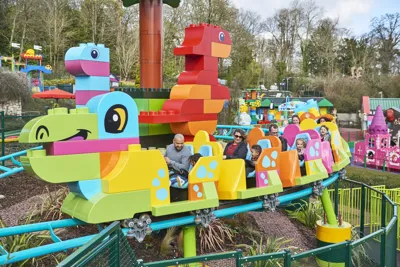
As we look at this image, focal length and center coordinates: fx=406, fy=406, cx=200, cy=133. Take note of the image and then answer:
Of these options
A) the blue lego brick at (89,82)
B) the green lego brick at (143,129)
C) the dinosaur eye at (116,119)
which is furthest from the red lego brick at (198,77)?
the dinosaur eye at (116,119)

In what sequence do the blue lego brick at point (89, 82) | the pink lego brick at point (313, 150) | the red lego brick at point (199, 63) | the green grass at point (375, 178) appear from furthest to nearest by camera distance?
the green grass at point (375, 178) → the red lego brick at point (199, 63) → the pink lego brick at point (313, 150) → the blue lego brick at point (89, 82)

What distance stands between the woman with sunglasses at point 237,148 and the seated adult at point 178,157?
0.92m

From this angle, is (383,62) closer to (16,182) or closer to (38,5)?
(38,5)

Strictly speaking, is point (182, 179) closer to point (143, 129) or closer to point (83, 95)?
point (83, 95)


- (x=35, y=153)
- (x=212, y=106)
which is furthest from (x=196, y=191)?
(x=212, y=106)

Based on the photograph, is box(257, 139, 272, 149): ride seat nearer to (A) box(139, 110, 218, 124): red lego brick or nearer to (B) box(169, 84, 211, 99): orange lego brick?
(A) box(139, 110, 218, 124): red lego brick

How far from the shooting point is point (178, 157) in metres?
5.21

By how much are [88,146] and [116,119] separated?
1.38 feet

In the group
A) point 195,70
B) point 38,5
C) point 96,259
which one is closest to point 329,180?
point 195,70

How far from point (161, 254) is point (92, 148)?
2.66 m

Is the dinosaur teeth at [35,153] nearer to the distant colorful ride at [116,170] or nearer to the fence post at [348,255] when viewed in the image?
the distant colorful ride at [116,170]

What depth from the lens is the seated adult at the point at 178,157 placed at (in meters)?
5.07

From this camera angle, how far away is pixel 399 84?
34.4 metres

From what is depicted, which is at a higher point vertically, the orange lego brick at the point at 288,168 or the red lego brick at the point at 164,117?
the red lego brick at the point at 164,117
